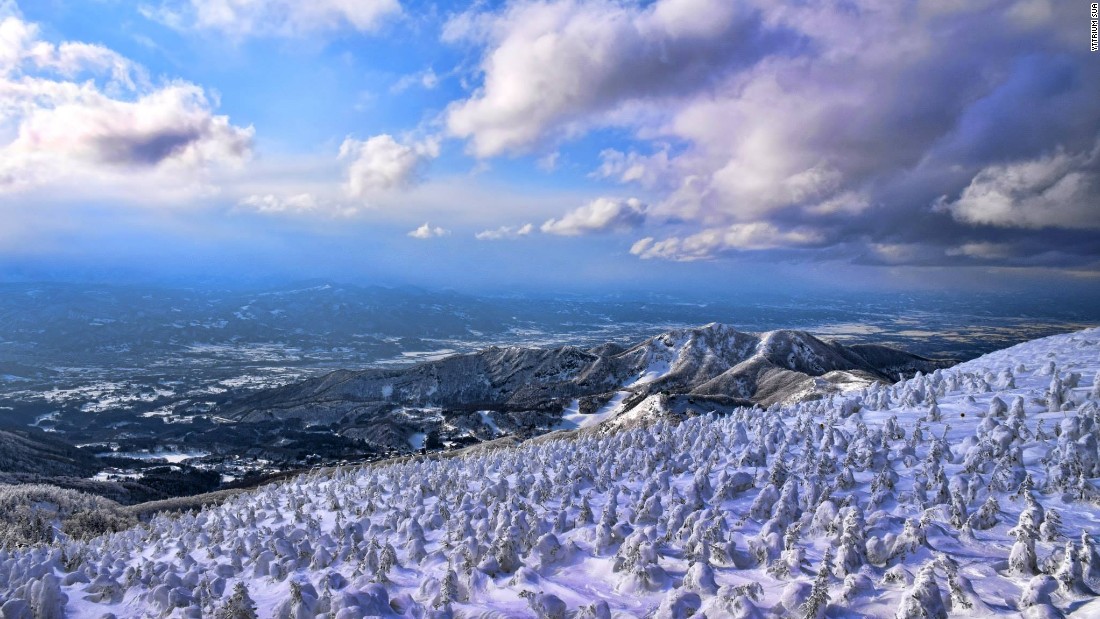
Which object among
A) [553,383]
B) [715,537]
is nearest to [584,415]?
[553,383]

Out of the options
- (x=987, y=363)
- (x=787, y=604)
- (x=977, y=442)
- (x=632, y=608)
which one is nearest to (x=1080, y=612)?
(x=787, y=604)

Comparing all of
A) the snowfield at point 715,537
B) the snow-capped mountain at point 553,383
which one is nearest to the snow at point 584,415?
the snow-capped mountain at point 553,383

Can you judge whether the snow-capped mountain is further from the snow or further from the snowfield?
the snowfield

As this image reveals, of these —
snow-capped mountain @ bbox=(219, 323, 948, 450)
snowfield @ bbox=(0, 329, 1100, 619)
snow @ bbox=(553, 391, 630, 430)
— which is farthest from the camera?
snow-capped mountain @ bbox=(219, 323, 948, 450)

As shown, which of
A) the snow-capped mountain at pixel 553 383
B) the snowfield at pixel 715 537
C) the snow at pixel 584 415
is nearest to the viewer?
the snowfield at pixel 715 537

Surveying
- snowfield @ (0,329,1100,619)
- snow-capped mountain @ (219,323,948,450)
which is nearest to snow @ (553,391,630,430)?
snow-capped mountain @ (219,323,948,450)

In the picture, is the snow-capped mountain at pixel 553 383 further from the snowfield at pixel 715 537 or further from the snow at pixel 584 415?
the snowfield at pixel 715 537
